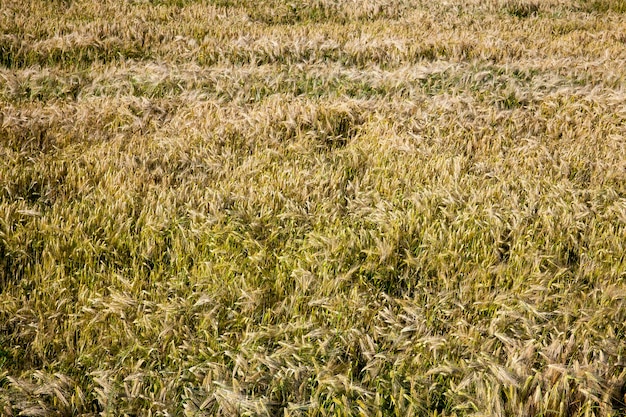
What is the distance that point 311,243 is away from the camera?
2.85 meters

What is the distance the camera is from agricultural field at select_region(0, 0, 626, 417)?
2.02 metres

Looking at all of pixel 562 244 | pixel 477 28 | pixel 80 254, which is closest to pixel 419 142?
pixel 562 244

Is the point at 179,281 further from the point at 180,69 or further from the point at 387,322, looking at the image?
the point at 180,69

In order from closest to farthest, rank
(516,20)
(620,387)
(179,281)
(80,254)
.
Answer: (620,387) < (179,281) < (80,254) < (516,20)

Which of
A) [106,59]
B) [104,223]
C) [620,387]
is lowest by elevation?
[620,387]

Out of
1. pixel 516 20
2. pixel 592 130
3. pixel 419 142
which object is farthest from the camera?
pixel 516 20

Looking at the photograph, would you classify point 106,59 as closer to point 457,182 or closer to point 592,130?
point 457,182

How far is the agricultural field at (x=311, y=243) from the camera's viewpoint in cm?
202

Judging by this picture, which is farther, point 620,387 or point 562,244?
point 562,244

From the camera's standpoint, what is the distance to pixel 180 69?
6.36 meters

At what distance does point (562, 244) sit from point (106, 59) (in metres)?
6.21

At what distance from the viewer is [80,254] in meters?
2.76

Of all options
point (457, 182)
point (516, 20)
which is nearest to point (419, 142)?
point (457, 182)

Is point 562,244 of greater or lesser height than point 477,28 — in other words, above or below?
below
